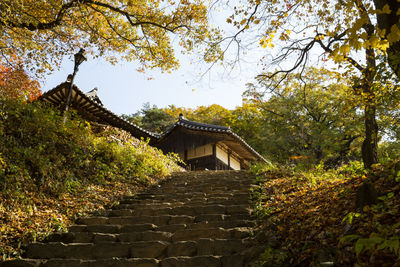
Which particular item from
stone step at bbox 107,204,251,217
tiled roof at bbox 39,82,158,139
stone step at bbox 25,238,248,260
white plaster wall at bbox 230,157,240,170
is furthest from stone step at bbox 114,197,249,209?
white plaster wall at bbox 230,157,240,170

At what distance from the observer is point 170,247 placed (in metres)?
4.56

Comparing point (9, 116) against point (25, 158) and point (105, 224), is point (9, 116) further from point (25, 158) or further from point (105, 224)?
point (105, 224)

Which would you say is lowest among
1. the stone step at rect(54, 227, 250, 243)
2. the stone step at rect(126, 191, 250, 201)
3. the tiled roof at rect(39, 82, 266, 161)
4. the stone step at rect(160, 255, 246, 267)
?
the stone step at rect(160, 255, 246, 267)

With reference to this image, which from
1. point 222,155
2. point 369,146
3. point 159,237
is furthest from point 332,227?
point 222,155

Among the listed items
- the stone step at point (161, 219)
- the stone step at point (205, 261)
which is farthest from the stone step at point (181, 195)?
the stone step at point (205, 261)

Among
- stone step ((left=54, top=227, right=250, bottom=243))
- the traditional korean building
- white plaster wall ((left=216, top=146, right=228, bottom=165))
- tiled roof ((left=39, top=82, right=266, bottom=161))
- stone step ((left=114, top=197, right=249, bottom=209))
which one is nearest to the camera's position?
stone step ((left=54, top=227, right=250, bottom=243))

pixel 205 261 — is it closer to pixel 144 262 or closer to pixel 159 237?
pixel 144 262

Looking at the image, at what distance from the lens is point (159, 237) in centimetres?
509

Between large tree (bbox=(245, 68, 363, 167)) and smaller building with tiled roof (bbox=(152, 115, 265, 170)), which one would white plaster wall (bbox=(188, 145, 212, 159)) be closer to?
smaller building with tiled roof (bbox=(152, 115, 265, 170))

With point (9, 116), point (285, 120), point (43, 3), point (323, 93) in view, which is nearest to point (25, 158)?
point (9, 116)

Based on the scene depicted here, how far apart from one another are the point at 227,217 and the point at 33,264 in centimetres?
352

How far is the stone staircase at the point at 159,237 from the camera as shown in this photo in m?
4.25

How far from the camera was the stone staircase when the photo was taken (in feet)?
13.9

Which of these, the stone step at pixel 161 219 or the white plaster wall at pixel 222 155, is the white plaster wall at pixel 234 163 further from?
the stone step at pixel 161 219
